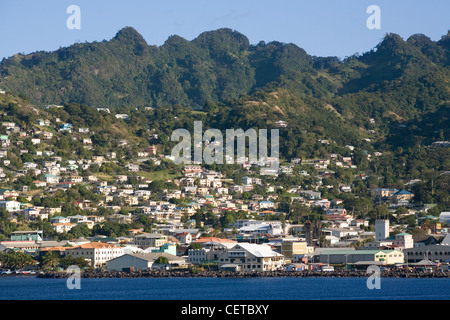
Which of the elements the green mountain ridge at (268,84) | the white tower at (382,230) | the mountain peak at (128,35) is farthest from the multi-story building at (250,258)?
the mountain peak at (128,35)

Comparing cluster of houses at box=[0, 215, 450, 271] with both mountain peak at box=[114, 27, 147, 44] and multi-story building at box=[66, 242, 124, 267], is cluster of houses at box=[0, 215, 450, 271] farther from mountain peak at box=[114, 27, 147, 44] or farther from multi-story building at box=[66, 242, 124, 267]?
mountain peak at box=[114, 27, 147, 44]

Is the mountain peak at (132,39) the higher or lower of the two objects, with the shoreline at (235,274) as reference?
higher

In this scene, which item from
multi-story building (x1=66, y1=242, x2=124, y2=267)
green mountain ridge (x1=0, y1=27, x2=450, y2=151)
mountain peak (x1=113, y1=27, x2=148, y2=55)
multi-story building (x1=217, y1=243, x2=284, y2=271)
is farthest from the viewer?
mountain peak (x1=113, y1=27, x2=148, y2=55)

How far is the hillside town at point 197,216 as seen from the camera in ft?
218

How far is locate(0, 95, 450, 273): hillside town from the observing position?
66375 mm

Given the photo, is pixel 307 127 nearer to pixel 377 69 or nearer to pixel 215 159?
pixel 215 159

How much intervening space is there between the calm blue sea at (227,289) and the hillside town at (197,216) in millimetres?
6832

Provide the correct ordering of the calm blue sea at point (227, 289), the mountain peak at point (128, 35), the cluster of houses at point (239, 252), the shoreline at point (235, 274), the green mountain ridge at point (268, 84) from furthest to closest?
the mountain peak at point (128, 35) < the green mountain ridge at point (268, 84) < the cluster of houses at point (239, 252) < the shoreline at point (235, 274) < the calm blue sea at point (227, 289)

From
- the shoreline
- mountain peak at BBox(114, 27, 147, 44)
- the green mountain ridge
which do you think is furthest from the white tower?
mountain peak at BBox(114, 27, 147, 44)

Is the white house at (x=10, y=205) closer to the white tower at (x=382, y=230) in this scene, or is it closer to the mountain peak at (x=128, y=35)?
the white tower at (x=382, y=230)

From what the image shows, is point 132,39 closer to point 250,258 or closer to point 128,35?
point 128,35

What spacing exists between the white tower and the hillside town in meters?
0.08

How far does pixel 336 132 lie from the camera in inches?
4897
